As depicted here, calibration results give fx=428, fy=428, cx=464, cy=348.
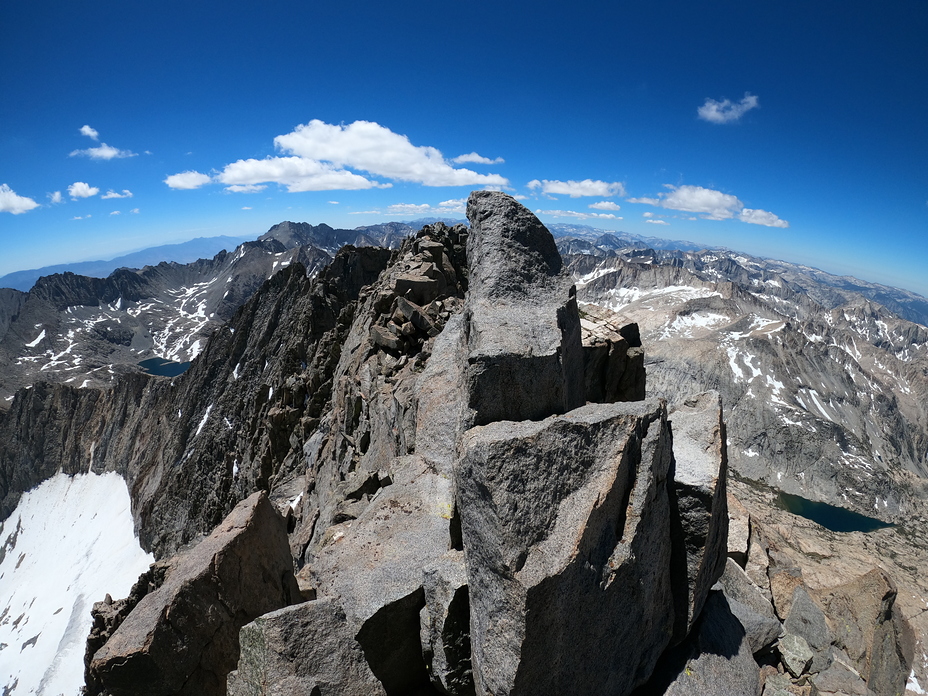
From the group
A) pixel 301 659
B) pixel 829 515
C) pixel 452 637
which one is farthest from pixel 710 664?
pixel 829 515

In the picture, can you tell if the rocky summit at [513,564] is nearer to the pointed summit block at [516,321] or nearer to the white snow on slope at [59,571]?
the pointed summit block at [516,321]

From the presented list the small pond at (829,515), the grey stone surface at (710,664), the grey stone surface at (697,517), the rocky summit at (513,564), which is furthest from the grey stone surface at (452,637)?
the small pond at (829,515)

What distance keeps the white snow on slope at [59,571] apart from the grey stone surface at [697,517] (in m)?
75.6

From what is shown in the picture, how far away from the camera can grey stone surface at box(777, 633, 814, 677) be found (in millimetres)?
12828

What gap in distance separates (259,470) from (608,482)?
1529 inches

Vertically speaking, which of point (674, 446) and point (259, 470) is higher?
point (674, 446)

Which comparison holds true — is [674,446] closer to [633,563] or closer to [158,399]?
[633,563]

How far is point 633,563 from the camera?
841 cm

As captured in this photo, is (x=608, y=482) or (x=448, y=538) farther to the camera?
(x=448, y=538)

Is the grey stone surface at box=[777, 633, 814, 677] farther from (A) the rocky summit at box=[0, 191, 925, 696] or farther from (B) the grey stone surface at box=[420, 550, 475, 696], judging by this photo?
(B) the grey stone surface at box=[420, 550, 475, 696]

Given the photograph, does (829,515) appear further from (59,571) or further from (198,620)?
(59,571)

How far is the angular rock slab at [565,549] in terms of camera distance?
23.9ft

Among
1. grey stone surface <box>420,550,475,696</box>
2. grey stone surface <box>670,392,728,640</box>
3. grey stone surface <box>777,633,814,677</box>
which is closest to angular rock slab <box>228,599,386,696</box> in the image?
grey stone surface <box>420,550,475,696</box>

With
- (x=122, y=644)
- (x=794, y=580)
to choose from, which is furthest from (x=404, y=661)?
(x=794, y=580)
